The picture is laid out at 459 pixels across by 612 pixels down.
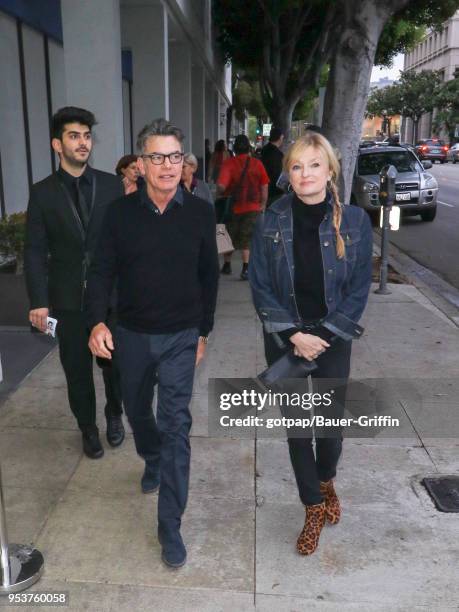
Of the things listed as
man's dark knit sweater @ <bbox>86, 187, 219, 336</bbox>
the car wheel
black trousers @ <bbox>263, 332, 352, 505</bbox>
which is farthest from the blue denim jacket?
the car wheel

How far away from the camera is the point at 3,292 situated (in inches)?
264

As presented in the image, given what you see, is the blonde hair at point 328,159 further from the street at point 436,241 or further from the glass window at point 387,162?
the glass window at point 387,162

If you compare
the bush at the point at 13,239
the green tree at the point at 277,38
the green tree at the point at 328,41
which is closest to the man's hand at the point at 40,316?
the bush at the point at 13,239

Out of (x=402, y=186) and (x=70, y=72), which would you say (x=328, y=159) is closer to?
(x=70, y=72)

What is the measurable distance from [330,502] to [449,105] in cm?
8245

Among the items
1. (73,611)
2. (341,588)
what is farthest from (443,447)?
(73,611)

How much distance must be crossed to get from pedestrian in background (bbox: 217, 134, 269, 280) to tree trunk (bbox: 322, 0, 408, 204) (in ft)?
3.89

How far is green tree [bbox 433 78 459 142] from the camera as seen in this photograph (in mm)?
75188

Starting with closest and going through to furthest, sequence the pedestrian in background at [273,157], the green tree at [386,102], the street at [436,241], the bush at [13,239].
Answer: the bush at [13,239] → the pedestrian in background at [273,157] → the street at [436,241] → the green tree at [386,102]

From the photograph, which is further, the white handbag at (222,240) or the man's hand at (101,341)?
the white handbag at (222,240)

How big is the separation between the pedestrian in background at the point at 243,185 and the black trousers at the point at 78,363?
4.95m

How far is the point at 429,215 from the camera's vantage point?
16.2m

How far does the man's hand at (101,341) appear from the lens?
3.14 meters

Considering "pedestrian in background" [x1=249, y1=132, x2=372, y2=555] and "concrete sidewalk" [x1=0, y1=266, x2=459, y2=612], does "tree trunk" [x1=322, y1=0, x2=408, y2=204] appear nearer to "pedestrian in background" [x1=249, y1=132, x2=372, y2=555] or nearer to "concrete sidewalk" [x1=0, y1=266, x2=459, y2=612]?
"concrete sidewalk" [x1=0, y1=266, x2=459, y2=612]
